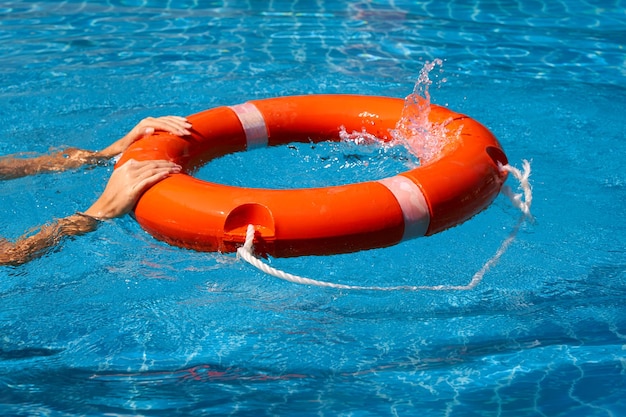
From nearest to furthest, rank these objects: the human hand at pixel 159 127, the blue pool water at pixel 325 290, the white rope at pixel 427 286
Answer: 1. the blue pool water at pixel 325 290
2. the white rope at pixel 427 286
3. the human hand at pixel 159 127

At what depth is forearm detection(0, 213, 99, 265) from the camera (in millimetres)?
3426

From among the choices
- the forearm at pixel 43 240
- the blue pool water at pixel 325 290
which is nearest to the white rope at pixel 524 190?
the blue pool water at pixel 325 290

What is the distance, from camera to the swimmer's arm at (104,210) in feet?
11.0

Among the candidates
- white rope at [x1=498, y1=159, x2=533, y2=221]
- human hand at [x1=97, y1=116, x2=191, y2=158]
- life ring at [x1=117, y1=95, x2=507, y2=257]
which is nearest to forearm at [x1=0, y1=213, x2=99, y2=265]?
life ring at [x1=117, y1=95, x2=507, y2=257]

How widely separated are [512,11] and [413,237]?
3.91m

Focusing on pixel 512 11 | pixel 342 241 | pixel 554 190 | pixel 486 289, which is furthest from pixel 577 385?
pixel 512 11

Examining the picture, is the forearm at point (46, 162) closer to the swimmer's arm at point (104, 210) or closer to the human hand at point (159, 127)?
the human hand at point (159, 127)

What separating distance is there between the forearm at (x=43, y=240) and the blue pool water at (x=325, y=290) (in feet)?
0.15

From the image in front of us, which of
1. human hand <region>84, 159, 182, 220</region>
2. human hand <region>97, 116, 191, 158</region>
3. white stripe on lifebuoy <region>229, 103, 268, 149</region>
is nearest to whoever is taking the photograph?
human hand <region>84, 159, 182, 220</region>

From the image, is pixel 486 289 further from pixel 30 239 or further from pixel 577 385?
pixel 30 239

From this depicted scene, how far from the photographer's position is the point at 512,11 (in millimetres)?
6672

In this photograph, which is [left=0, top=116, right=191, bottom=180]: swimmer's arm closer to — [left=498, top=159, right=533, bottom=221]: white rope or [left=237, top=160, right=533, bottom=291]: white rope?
[left=237, top=160, right=533, bottom=291]: white rope

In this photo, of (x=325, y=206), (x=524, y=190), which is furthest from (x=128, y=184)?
(x=524, y=190)

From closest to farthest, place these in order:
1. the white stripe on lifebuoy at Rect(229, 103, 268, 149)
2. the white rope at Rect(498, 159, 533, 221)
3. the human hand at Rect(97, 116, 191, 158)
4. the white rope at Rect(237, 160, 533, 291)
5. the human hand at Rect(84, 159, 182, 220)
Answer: the white rope at Rect(237, 160, 533, 291) < the human hand at Rect(84, 159, 182, 220) < the white rope at Rect(498, 159, 533, 221) < the human hand at Rect(97, 116, 191, 158) < the white stripe on lifebuoy at Rect(229, 103, 268, 149)
